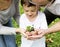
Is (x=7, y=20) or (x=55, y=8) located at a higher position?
(x=55, y=8)

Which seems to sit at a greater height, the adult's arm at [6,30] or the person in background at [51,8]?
the person in background at [51,8]

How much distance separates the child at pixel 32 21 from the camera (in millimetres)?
3201

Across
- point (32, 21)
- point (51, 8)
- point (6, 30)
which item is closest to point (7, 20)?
point (6, 30)

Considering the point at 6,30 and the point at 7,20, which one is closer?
the point at 6,30

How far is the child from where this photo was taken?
3.20 meters

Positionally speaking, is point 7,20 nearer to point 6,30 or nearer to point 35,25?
point 6,30

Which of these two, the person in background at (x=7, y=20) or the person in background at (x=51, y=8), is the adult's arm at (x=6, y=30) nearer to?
the person in background at (x=7, y=20)

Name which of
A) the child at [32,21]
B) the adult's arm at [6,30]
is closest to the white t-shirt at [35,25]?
the child at [32,21]

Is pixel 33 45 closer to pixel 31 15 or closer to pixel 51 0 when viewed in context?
pixel 31 15

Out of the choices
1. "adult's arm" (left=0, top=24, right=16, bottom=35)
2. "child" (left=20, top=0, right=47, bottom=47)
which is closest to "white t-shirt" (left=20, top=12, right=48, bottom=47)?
"child" (left=20, top=0, right=47, bottom=47)

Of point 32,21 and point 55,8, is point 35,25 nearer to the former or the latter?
point 32,21

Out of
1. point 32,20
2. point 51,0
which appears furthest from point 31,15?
point 51,0

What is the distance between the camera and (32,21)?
326 centimetres

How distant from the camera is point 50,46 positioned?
4188 millimetres
